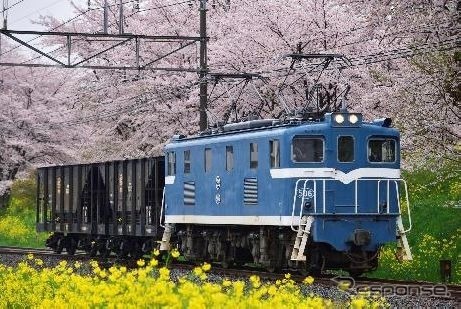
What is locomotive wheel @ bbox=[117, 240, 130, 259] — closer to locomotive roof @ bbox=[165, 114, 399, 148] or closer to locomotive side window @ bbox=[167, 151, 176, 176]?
locomotive side window @ bbox=[167, 151, 176, 176]

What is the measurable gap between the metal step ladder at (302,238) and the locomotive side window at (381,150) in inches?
75.4

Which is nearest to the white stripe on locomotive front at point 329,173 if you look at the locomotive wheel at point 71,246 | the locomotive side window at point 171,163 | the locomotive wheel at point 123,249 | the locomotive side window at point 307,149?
the locomotive side window at point 307,149

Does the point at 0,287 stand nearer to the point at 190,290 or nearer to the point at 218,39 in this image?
the point at 190,290

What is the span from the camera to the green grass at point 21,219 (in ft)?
136

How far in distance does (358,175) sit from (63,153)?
32676 millimetres

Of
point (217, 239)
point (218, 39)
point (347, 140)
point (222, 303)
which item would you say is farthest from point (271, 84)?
point (222, 303)

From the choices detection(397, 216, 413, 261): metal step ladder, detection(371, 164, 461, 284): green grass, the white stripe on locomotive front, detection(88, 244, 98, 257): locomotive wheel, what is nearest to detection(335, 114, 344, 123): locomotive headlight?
the white stripe on locomotive front

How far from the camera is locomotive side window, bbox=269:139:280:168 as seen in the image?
2045cm

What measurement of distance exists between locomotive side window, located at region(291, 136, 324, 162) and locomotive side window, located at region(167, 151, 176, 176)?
5.94 meters

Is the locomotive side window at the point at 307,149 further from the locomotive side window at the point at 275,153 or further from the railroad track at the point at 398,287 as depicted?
the railroad track at the point at 398,287

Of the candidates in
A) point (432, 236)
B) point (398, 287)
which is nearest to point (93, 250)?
point (432, 236)

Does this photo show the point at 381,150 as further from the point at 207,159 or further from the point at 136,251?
the point at 136,251

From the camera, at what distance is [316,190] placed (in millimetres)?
20094

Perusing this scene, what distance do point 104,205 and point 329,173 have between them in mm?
12105
